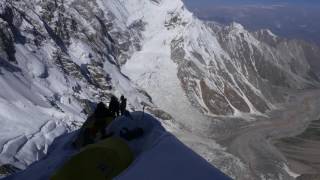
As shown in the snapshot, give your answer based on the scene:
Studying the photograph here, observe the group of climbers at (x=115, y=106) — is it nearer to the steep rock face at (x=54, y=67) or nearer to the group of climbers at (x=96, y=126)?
the group of climbers at (x=96, y=126)

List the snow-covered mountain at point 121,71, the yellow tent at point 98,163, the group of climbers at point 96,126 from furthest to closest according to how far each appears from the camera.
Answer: the snow-covered mountain at point 121,71
the group of climbers at point 96,126
the yellow tent at point 98,163

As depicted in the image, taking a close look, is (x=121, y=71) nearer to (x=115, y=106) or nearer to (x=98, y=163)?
(x=115, y=106)

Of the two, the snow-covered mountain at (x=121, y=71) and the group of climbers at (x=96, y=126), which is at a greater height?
the group of climbers at (x=96, y=126)

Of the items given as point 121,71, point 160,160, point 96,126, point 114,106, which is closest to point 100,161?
point 160,160

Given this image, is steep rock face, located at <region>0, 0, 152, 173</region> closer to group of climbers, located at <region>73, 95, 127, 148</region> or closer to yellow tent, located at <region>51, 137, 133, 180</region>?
group of climbers, located at <region>73, 95, 127, 148</region>

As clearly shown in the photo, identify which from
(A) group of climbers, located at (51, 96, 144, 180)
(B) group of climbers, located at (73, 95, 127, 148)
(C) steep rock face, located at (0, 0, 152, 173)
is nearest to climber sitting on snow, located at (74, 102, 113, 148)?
(B) group of climbers, located at (73, 95, 127, 148)

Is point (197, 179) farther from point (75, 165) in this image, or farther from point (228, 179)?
point (75, 165)

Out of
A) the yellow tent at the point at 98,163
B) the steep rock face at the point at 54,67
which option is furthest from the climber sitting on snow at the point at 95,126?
the steep rock face at the point at 54,67
